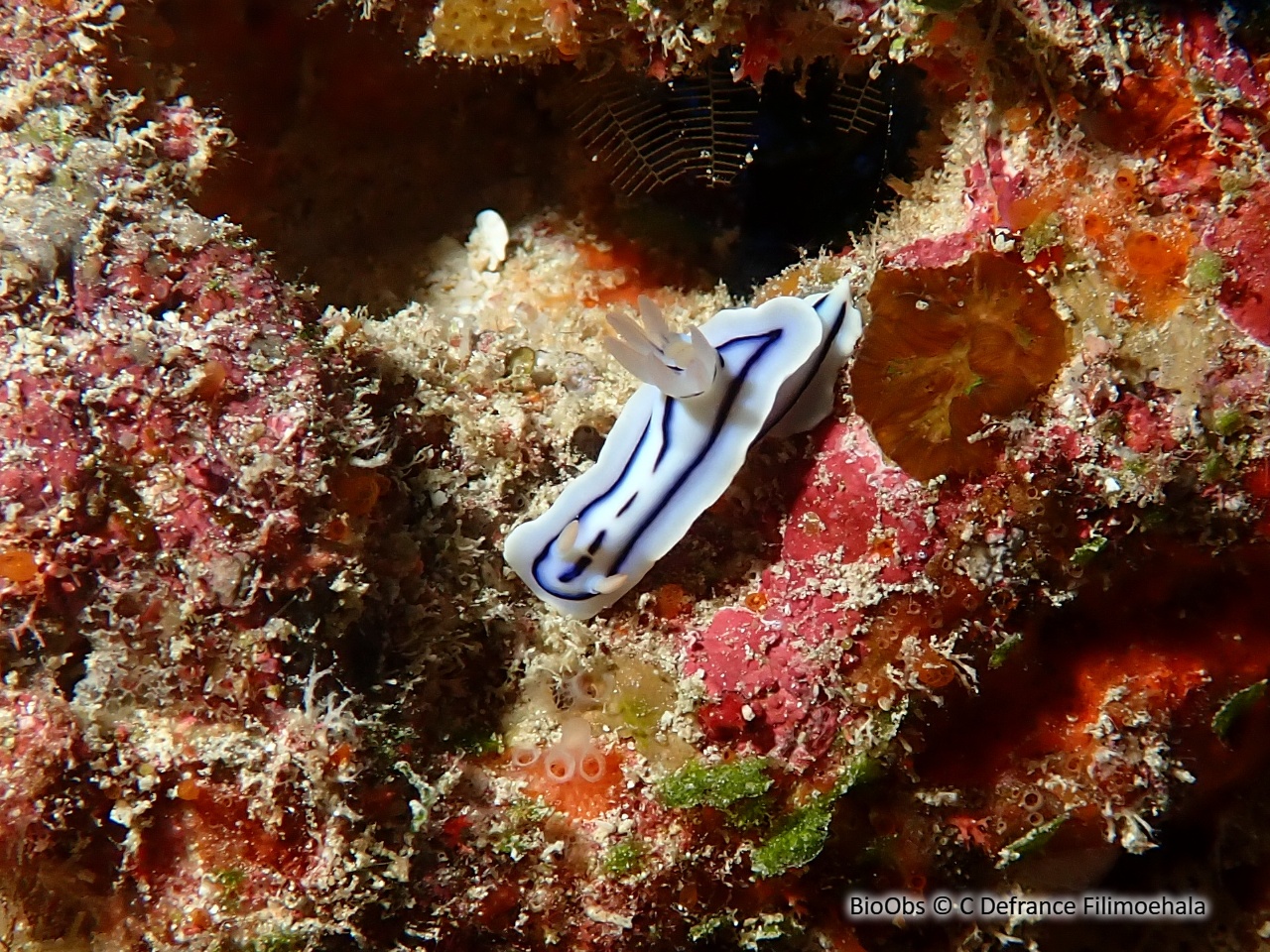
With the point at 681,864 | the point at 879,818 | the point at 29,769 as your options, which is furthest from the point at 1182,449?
the point at 29,769

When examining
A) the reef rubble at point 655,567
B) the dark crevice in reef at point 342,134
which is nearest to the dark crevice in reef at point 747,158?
the reef rubble at point 655,567

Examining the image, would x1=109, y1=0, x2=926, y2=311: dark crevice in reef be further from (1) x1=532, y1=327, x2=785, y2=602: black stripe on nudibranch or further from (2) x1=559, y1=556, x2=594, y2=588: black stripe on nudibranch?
(2) x1=559, y1=556, x2=594, y2=588: black stripe on nudibranch

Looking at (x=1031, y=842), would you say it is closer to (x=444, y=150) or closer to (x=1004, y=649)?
(x=1004, y=649)

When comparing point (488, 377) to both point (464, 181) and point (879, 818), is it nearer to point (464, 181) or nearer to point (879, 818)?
point (464, 181)

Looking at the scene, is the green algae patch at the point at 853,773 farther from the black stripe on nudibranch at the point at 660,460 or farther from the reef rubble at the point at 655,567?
the black stripe on nudibranch at the point at 660,460

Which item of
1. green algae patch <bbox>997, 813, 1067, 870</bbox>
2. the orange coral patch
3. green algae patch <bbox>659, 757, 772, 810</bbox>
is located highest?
the orange coral patch

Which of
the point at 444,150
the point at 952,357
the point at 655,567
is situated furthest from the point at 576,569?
the point at 444,150

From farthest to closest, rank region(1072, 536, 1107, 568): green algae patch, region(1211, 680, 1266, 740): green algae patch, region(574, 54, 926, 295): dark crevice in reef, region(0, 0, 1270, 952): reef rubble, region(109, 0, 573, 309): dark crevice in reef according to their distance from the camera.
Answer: region(574, 54, 926, 295): dark crevice in reef, region(109, 0, 573, 309): dark crevice in reef, region(1211, 680, 1266, 740): green algae patch, region(1072, 536, 1107, 568): green algae patch, region(0, 0, 1270, 952): reef rubble

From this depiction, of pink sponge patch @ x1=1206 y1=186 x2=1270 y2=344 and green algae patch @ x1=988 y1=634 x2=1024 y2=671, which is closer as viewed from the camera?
pink sponge patch @ x1=1206 y1=186 x2=1270 y2=344

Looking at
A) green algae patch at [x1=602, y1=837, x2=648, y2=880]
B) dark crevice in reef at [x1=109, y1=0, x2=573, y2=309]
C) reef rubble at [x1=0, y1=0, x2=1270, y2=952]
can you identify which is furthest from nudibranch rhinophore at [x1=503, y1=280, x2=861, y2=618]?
dark crevice in reef at [x1=109, y1=0, x2=573, y2=309]
